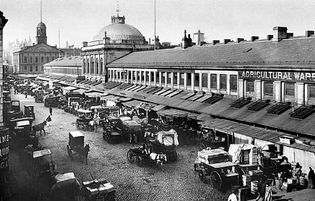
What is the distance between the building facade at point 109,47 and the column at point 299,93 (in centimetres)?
4947

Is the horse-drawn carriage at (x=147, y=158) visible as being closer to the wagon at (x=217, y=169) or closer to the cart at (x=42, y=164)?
the wagon at (x=217, y=169)

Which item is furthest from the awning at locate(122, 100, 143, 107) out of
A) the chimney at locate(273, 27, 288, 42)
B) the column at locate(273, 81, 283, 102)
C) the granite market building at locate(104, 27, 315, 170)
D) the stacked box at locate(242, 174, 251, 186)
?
the stacked box at locate(242, 174, 251, 186)

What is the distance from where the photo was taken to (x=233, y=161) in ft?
79.8

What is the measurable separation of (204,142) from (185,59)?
21.0 metres

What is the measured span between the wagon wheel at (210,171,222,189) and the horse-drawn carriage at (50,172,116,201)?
644cm

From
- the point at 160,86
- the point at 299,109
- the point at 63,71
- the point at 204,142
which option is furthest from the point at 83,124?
the point at 63,71

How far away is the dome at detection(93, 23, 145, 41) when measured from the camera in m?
86.4

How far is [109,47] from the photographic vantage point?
247 ft

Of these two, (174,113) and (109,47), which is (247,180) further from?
(109,47)

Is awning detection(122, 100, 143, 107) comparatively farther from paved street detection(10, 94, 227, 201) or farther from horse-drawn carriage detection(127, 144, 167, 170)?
horse-drawn carriage detection(127, 144, 167, 170)

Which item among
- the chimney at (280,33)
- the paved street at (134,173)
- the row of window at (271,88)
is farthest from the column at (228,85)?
the paved street at (134,173)

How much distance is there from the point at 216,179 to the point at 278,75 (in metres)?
14.3

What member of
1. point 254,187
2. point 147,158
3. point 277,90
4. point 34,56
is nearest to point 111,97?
point 147,158

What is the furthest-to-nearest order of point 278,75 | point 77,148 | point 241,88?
point 241,88 → point 278,75 → point 77,148
